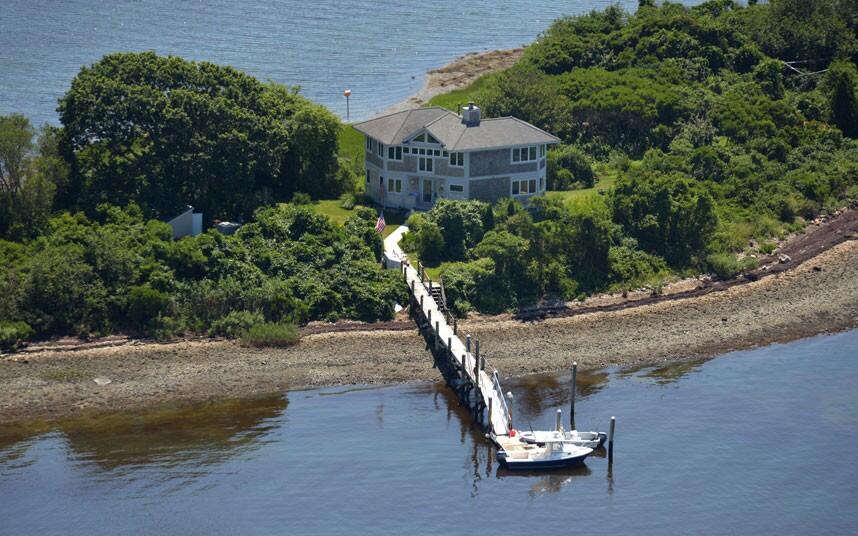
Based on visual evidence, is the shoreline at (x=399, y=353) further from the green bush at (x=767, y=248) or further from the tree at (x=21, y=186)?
the tree at (x=21, y=186)

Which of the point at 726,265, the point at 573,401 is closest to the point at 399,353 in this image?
the point at 573,401

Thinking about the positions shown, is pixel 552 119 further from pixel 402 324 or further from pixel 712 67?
pixel 402 324

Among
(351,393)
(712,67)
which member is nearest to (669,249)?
(351,393)

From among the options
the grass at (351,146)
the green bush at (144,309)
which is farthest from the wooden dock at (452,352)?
the grass at (351,146)

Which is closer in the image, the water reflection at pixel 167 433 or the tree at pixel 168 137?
the water reflection at pixel 167 433

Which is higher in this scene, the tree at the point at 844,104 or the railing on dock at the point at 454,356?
the tree at the point at 844,104
